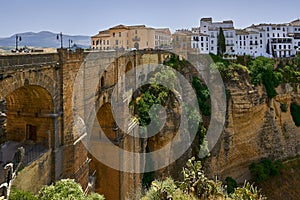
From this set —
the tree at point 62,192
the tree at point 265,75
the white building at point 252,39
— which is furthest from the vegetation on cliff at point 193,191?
the white building at point 252,39

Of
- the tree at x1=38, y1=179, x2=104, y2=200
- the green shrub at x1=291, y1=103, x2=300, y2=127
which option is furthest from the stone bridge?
the green shrub at x1=291, y1=103, x2=300, y2=127

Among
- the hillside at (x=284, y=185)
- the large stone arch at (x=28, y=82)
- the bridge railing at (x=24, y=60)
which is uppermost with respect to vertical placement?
the bridge railing at (x=24, y=60)

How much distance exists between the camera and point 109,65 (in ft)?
63.6

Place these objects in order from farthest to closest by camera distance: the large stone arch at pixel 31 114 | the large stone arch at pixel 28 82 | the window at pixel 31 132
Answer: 1. the window at pixel 31 132
2. the large stone arch at pixel 31 114
3. the large stone arch at pixel 28 82

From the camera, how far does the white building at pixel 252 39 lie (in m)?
51.6

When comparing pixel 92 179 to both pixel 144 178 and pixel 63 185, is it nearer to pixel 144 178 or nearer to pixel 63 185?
pixel 144 178

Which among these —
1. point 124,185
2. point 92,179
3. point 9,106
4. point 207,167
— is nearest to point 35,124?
point 9,106

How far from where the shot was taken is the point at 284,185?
32.4 m

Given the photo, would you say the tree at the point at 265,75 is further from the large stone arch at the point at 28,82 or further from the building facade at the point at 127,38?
the large stone arch at the point at 28,82

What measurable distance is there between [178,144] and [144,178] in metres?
3.53

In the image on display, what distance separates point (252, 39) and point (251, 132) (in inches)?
1010

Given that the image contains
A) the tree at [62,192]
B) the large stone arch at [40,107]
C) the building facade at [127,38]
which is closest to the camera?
the tree at [62,192]

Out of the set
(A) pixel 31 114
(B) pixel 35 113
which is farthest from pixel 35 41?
(B) pixel 35 113

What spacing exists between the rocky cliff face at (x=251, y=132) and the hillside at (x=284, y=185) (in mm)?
1797
